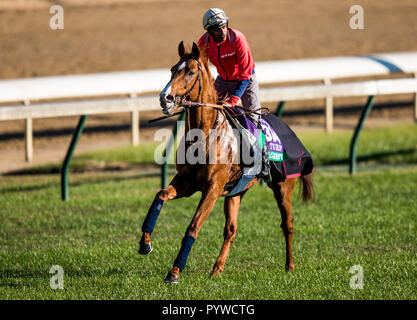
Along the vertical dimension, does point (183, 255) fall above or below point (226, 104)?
below

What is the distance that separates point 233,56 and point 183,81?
0.75 meters

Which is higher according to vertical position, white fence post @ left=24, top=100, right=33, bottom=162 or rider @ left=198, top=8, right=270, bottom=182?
rider @ left=198, top=8, right=270, bottom=182

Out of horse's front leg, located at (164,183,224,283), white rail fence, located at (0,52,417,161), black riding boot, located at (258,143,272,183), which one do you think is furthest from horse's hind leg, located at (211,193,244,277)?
white rail fence, located at (0,52,417,161)

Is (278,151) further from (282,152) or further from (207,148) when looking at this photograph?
(207,148)

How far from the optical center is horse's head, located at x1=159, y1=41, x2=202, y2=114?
20.8ft

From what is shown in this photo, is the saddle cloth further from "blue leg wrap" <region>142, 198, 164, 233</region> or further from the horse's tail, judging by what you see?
"blue leg wrap" <region>142, 198, 164, 233</region>

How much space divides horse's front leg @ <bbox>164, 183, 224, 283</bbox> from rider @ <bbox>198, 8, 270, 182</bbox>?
0.68m

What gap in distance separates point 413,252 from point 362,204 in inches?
80.3

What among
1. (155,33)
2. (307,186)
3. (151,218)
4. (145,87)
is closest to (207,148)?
(151,218)

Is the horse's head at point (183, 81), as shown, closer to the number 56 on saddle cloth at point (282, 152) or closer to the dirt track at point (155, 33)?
the number 56 on saddle cloth at point (282, 152)

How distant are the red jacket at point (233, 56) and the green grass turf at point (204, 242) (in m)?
1.44

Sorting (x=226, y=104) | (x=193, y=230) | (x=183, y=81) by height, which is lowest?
(x=193, y=230)

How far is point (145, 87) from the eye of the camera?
A: 485 inches

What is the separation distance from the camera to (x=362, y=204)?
32.4ft
